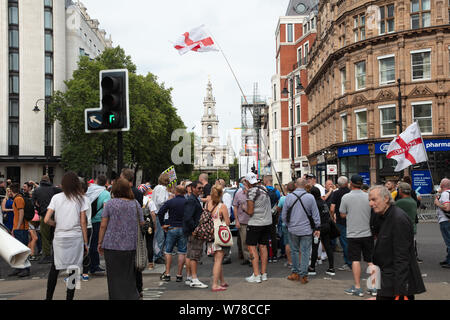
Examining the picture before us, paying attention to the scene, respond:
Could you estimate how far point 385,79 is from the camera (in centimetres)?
2966

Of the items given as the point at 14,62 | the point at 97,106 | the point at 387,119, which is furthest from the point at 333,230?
the point at 14,62

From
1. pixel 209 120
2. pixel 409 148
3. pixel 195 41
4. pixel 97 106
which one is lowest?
pixel 409 148

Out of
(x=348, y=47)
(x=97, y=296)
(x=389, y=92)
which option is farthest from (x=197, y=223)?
(x=348, y=47)

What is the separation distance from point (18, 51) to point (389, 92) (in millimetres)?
41795

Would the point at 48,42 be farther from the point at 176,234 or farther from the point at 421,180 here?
the point at 176,234

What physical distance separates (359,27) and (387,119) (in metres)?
6.50

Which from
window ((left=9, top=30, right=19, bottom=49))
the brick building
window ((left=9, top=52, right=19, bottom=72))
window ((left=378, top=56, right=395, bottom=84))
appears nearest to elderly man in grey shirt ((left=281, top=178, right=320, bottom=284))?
the brick building

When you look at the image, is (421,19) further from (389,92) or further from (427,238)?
(427,238)

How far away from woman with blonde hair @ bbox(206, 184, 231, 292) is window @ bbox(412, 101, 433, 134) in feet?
76.4

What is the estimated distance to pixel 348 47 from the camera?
31.5 meters

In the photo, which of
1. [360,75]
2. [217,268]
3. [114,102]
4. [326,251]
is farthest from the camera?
[360,75]

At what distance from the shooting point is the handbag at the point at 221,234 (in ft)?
25.7

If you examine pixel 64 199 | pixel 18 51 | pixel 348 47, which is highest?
pixel 18 51

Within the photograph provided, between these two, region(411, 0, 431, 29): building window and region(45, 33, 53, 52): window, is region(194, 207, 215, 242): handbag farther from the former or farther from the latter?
region(45, 33, 53, 52): window
